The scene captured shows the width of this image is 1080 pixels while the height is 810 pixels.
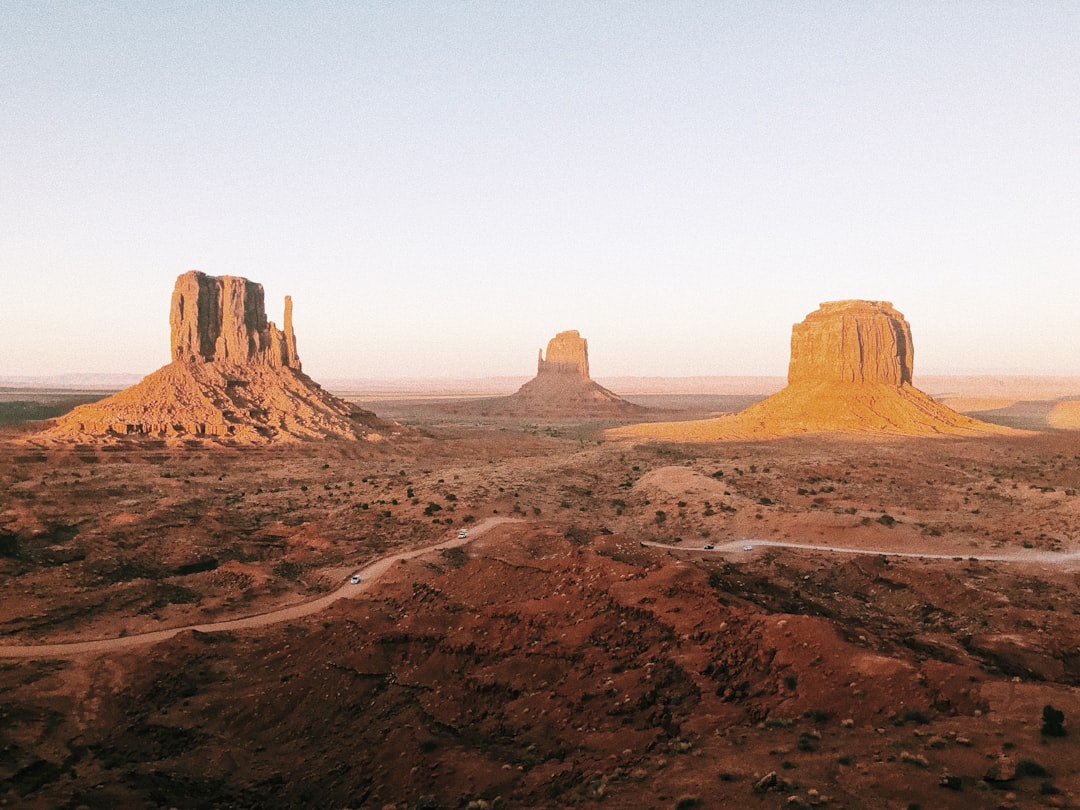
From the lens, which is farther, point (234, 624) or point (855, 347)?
point (855, 347)

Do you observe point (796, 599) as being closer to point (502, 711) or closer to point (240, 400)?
point (502, 711)

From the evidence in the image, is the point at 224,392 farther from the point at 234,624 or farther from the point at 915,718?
the point at 915,718

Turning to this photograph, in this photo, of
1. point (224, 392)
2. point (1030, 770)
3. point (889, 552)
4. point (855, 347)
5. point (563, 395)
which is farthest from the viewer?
point (563, 395)

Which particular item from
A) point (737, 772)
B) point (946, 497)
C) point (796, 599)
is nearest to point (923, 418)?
point (946, 497)

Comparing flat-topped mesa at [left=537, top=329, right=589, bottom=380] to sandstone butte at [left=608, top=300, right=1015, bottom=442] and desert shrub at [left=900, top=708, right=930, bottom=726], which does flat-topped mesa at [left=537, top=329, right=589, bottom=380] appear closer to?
sandstone butte at [left=608, top=300, right=1015, bottom=442]

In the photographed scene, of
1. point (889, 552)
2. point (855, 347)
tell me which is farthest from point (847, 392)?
point (889, 552)

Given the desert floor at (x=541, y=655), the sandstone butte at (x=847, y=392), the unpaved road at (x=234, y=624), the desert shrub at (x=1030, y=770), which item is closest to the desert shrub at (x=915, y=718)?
the desert floor at (x=541, y=655)
